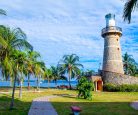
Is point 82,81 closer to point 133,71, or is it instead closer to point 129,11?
point 129,11

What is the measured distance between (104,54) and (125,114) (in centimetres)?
4003

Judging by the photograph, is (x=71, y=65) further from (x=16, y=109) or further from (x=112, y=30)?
(x=16, y=109)

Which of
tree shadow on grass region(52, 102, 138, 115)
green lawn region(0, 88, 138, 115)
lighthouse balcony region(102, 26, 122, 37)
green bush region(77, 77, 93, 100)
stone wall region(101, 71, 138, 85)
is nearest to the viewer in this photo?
tree shadow on grass region(52, 102, 138, 115)

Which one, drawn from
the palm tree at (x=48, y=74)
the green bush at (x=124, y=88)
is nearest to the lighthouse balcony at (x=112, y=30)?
the green bush at (x=124, y=88)

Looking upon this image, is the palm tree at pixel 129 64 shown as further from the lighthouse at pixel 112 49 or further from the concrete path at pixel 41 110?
the concrete path at pixel 41 110

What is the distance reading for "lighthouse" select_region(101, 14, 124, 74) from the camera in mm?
59688

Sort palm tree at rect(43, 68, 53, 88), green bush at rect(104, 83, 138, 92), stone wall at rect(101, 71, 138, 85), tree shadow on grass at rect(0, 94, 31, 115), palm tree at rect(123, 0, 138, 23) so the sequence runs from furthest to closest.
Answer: palm tree at rect(43, 68, 53, 88)
stone wall at rect(101, 71, 138, 85)
green bush at rect(104, 83, 138, 92)
tree shadow on grass at rect(0, 94, 31, 115)
palm tree at rect(123, 0, 138, 23)

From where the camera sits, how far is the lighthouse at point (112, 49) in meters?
59.7

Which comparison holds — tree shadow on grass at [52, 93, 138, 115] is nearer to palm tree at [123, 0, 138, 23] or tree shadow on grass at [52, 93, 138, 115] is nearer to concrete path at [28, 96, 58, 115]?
concrete path at [28, 96, 58, 115]

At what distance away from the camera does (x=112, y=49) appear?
60000mm

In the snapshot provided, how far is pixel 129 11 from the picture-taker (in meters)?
16.7

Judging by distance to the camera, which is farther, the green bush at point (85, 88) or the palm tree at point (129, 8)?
the green bush at point (85, 88)

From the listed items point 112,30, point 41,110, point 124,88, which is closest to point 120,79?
point 124,88

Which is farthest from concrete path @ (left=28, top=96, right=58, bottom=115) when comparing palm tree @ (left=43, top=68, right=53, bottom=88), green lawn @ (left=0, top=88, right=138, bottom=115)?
palm tree @ (left=43, top=68, right=53, bottom=88)
